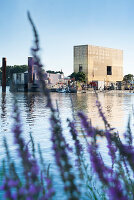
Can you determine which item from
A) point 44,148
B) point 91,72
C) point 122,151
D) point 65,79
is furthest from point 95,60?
point 122,151

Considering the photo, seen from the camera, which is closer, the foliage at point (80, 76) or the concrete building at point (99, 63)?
the foliage at point (80, 76)

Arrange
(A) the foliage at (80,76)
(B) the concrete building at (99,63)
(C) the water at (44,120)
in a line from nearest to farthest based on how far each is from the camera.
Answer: (C) the water at (44,120), (A) the foliage at (80,76), (B) the concrete building at (99,63)

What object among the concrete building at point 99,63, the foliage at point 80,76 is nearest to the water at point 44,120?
the foliage at point 80,76

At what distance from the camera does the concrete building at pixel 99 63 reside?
12925 cm

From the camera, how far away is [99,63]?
136375mm

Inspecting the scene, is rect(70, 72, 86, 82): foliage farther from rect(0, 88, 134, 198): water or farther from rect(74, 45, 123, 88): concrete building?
rect(0, 88, 134, 198): water

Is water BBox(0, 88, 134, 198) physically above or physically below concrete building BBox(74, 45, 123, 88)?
below

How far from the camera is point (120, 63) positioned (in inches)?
5876

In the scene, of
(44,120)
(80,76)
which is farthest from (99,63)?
(44,120)

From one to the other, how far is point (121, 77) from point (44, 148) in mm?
141194

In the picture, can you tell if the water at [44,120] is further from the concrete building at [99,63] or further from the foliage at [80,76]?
the concrete building at [99,63]

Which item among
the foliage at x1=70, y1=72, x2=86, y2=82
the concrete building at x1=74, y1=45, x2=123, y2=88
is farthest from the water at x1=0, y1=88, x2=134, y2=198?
the concrete building at x1=74, y1=45, x2=123, y2=88

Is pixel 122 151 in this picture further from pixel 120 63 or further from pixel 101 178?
pixel 120 63

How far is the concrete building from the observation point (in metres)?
129
